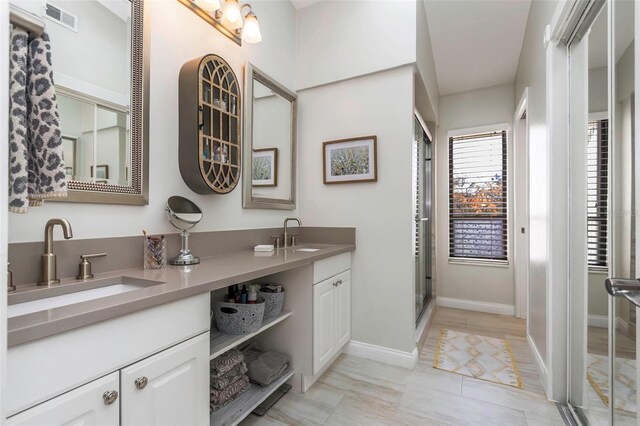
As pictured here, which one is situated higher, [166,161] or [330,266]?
[166,161]

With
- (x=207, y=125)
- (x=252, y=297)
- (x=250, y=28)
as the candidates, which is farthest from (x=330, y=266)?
(x=250, y=28)

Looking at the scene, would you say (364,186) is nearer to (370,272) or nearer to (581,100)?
(370,272)

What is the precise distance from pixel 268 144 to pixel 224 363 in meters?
1.51

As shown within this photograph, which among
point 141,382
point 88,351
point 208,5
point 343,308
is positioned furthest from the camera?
point 343,308

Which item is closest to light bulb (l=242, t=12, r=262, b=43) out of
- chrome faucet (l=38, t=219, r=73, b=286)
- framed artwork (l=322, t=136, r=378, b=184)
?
framed artwork (l=322, t=136, r=378, b=184)

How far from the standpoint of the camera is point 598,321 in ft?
4.62

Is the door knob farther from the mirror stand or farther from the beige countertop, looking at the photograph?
the mirror stand

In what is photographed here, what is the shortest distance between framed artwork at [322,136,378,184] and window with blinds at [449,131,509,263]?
1885 millimetres

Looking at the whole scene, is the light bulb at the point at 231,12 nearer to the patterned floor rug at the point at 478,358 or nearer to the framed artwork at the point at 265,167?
the framed artwork at the point at 265,167

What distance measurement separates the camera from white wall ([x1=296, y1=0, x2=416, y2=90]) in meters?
2.21

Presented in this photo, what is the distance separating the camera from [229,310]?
150 centimetres

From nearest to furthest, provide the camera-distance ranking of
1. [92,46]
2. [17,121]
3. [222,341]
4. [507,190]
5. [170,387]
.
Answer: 1. [17,121]
2. [170,387]
3. [92,46]
4. [222,341]
5. [507,190]

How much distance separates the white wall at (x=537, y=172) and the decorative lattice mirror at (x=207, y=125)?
197cm

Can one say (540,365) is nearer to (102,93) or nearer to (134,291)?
(134,291)
